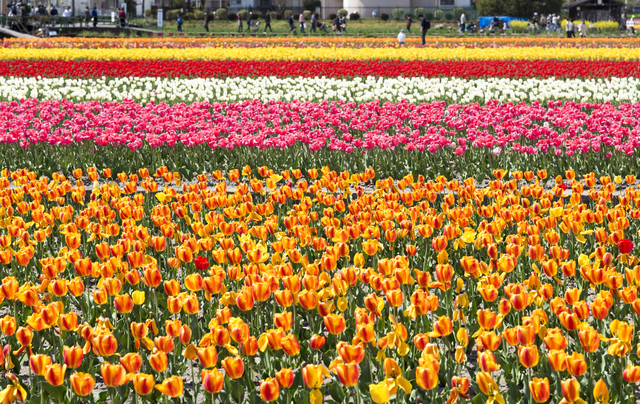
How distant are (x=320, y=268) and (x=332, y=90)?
35.8 feet

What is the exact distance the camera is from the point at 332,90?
15008mm

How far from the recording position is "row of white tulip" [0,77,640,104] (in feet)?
43.0

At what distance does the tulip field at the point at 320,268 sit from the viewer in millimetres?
2859

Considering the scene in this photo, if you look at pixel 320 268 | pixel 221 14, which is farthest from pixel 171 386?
pixel 221 14

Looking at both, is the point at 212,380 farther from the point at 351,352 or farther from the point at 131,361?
the point at 351,352

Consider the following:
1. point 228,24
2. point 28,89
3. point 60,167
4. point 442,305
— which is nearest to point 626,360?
point 442,305

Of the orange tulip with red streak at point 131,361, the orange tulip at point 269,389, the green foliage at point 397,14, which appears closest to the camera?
the orange tulip at point 269,389

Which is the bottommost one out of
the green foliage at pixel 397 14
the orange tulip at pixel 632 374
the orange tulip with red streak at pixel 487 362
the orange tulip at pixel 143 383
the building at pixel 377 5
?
the orange tulip at pixel 143 383

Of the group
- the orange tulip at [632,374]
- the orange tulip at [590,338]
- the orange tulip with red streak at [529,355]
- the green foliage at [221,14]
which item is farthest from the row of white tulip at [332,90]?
the green foliage at [221,14]

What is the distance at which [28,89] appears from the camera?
15.1 metres

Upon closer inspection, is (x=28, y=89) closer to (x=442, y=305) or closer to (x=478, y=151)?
(x=478, y=151)

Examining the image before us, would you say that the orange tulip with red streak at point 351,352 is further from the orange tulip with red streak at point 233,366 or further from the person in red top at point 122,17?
the person in red top at point 122,17

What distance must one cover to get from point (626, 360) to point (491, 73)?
1440 cm

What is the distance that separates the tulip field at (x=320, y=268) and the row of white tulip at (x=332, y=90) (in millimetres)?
1062
